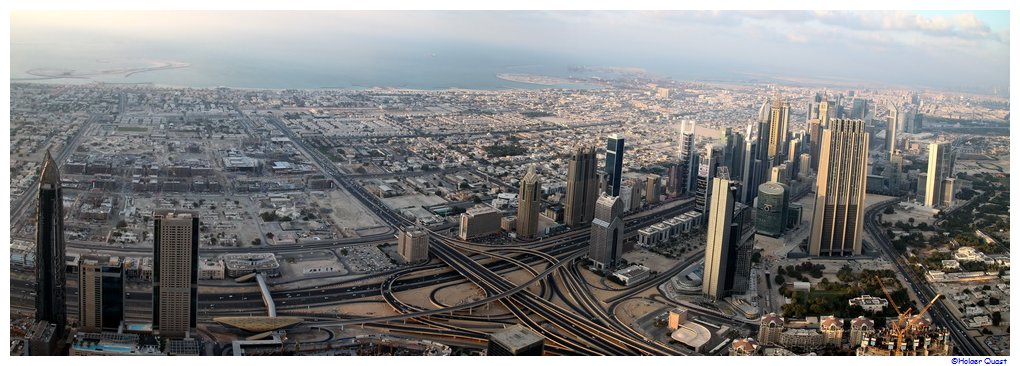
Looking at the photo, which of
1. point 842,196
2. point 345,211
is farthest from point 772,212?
point 345,211

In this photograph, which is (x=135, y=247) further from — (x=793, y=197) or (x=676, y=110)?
(x=676, y=110)

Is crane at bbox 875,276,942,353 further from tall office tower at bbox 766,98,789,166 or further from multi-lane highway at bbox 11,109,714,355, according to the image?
tall office tower at bbox 766,98,789,166

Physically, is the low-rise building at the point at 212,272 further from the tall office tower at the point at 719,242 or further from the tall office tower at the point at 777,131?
the tall office tower at the point at 777,131

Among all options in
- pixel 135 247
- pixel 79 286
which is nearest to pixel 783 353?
pixel 79 286

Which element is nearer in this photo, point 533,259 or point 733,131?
point 533,259

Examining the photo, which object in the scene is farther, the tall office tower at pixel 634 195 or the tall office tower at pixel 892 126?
the tall office tower at pixel 892 126

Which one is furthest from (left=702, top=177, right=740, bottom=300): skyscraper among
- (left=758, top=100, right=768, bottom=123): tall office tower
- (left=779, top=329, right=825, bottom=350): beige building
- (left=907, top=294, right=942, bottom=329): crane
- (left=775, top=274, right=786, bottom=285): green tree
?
(left=758, top=100, right=768, bottom=123): tall office tower

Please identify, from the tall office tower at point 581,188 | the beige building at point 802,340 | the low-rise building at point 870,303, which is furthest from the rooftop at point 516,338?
the tall office tower at point 581,188
